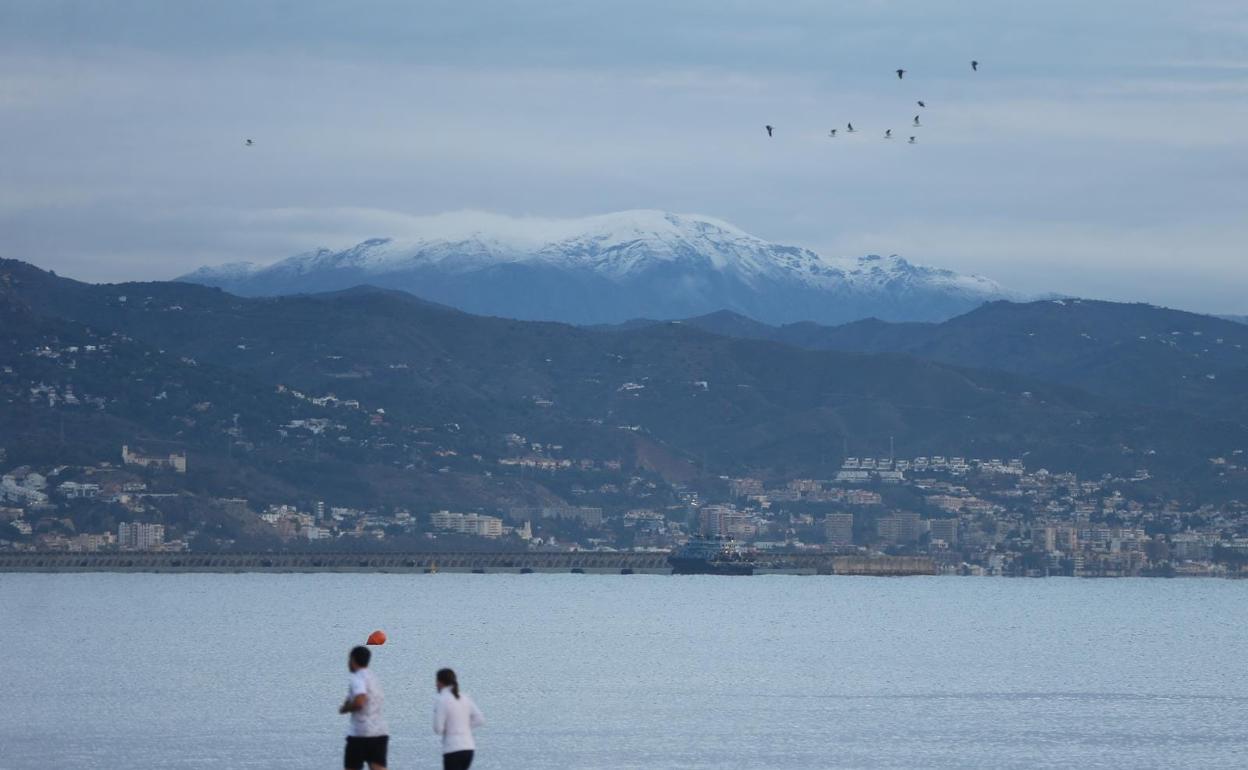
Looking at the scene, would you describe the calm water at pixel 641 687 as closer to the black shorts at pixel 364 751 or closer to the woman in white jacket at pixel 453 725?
the black shorts at pixel 364 751

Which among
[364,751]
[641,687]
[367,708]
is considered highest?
[367,708]

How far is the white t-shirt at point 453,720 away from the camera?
3869 cm

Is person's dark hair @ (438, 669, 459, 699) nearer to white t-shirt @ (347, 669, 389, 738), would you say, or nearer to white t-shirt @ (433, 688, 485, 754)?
white t-shirt @ (433, 688, 485, 754)

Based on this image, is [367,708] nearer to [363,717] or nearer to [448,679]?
[363,717]

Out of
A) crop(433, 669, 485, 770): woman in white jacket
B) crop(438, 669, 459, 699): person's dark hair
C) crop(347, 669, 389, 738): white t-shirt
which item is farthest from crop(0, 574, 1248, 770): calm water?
crop(438, 669, 459, 699): person's dark hair

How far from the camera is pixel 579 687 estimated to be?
80.2 metres

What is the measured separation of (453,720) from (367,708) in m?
1.37

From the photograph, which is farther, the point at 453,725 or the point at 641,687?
the point at 641,687

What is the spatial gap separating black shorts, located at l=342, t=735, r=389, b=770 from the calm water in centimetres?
1549

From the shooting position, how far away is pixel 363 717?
39094 mm

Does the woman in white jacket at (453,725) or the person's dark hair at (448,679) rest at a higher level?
the person's dark hair at (448,679)

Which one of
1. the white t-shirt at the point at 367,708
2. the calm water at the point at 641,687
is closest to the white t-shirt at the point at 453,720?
the white t-shirt at the point at 367,708

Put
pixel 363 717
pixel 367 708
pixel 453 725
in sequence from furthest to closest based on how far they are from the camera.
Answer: pixel 363 717, pixel 367 708, pixel 453 725

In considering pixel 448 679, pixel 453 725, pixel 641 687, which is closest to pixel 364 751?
pixel 453 725
